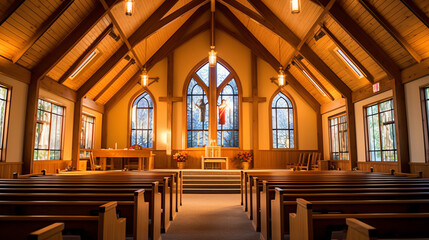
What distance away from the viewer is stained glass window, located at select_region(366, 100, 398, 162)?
802 centimetres

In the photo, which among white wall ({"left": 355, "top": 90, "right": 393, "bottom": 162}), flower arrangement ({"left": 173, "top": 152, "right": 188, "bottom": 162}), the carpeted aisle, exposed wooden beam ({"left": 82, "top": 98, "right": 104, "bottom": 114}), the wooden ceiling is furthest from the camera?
flower arrangement ({"left": 173, "top": 152, "right": 188, "bottom": 162})

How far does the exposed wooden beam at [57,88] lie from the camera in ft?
26.6

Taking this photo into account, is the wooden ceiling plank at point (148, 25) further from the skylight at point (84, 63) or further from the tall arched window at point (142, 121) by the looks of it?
the tall arched window at point (142, 121)

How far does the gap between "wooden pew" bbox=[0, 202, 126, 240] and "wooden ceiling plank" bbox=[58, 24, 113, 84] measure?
23.0ft

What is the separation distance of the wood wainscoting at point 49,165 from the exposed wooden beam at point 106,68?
2.19m

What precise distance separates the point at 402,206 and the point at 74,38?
24.1 ft

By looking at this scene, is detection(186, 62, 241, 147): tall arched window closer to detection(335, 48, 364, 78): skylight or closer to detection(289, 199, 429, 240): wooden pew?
detection(335, 48, 364, 78): skylight

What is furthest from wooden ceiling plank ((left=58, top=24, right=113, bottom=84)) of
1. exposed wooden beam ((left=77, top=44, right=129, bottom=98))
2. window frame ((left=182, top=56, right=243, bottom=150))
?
window frame ((left=182, top=56, right=243, bottom=150))

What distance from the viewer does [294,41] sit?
30.3 feet

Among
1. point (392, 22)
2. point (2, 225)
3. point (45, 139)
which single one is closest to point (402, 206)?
point (2, 225)

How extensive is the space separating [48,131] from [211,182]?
4779 millimetres

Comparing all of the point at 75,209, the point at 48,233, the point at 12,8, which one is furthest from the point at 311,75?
the point at 48,233

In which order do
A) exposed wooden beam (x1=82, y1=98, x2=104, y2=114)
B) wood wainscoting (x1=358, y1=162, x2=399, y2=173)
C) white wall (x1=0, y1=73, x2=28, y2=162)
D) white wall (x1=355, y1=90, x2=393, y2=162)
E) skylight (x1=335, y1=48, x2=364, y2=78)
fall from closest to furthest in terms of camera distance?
white wall (x1=0, y1=73, x2=28, y2=162), wood wainscoting (x1=358, y1=162, x2=399, y2=173), skylight (x1=335, y1=48, x2=364, y2=78), white wall (x1=355, y1=90, x2=393, y2=162), exposed wooden beam (x1=82, y1=98, x2=104, y2=114)

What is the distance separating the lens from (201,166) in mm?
11844
